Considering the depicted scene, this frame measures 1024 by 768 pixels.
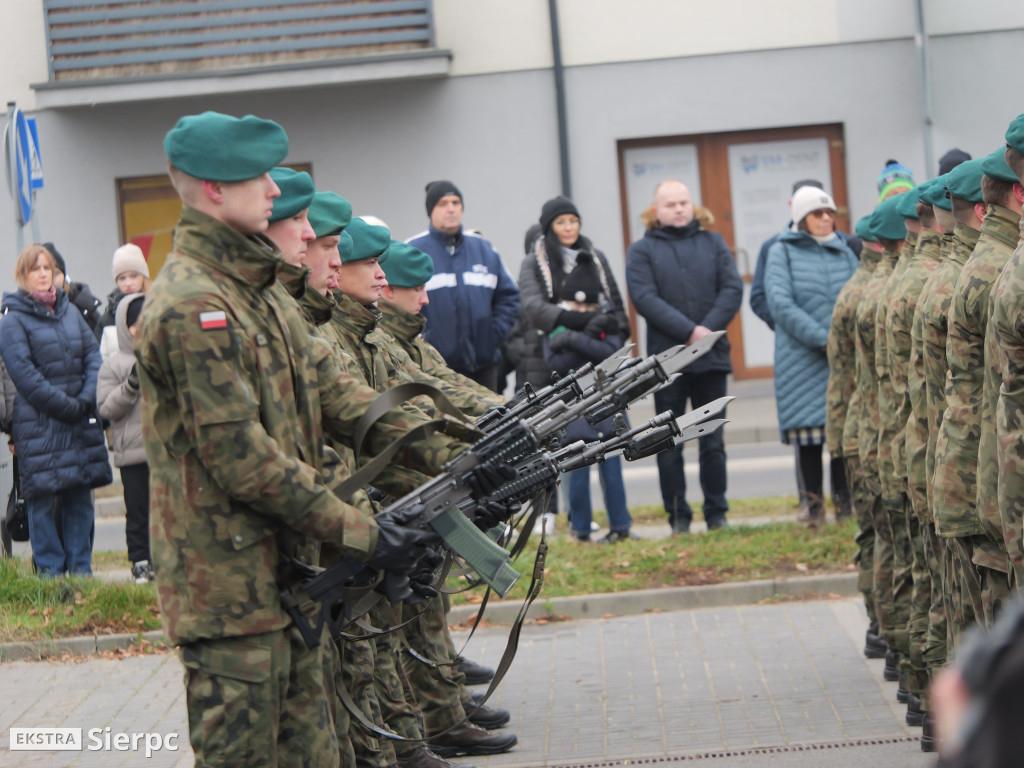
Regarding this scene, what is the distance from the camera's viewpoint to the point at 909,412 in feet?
18.7

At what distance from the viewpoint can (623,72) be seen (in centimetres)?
1652

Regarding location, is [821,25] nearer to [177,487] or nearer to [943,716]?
[177,487]

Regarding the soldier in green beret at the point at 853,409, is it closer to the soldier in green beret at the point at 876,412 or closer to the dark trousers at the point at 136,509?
the soldier in green beret at the point at 876,412

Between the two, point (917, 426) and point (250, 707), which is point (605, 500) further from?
point (250, 707)

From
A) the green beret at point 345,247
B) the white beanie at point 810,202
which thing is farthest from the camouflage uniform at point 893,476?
the white beanie at point 810,202

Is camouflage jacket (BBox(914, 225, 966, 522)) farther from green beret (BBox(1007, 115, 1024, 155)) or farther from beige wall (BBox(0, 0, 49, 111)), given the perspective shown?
beige wall (BBox(0, 0, 49, 111))

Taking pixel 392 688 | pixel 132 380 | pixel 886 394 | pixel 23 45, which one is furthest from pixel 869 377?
pixel 23 45

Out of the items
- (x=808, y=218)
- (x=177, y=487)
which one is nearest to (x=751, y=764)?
(x=177, y=487)

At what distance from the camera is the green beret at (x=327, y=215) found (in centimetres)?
483

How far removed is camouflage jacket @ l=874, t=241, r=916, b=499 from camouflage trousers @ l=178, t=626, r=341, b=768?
3100 millimetres

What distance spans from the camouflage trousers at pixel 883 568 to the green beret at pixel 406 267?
2.30m

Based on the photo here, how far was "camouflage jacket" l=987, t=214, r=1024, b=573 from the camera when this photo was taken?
12.5 ft

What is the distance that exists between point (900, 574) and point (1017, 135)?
2492mm

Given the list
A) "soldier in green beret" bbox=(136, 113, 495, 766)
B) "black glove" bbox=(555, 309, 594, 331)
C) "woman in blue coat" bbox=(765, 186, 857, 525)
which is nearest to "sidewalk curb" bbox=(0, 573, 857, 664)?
"woman in blue coat" bbox=(765, 186, 857, 525)
